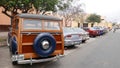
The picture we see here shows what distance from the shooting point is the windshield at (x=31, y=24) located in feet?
25.6

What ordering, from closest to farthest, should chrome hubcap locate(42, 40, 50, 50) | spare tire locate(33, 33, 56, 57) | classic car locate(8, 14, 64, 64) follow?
classic car locate(8, 14, 64, 64), spare tire locate(33, 33, 56, 57), chrome hubcap locate(42, 40, 50, 50)

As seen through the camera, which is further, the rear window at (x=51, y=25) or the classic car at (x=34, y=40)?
the rear window at (x=51, y=25)

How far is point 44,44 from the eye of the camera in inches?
305

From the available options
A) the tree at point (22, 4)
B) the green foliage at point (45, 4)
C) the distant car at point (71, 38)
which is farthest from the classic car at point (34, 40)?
the green foliage at point (45, 4)

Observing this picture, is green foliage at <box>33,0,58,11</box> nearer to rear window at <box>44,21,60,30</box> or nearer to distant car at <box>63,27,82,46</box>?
distant car at <box>63,27,82,46</box>

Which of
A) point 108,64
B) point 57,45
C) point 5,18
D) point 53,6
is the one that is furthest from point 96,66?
point 5,18

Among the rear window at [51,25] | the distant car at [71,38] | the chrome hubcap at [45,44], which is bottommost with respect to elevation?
the distant car at [71,38]

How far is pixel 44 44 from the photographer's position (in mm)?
7734

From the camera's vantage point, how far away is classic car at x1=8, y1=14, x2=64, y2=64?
7.44 metres

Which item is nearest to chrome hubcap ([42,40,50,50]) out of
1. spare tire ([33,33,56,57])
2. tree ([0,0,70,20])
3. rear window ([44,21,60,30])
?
spare tire ([33,33,56,57])

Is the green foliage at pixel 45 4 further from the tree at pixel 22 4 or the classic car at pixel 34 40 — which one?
the classic car at pixel 34 40

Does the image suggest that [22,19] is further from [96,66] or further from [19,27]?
[96,66]

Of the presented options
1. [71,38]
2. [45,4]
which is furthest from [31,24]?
[45,4]

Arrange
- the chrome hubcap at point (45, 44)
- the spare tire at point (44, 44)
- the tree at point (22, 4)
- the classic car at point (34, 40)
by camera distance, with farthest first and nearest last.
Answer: the tree at point (22, 4)
the chrome hubcap at point (45, 44)
the spare tire at point (44, 44)
the classic car at point (34, 40)
